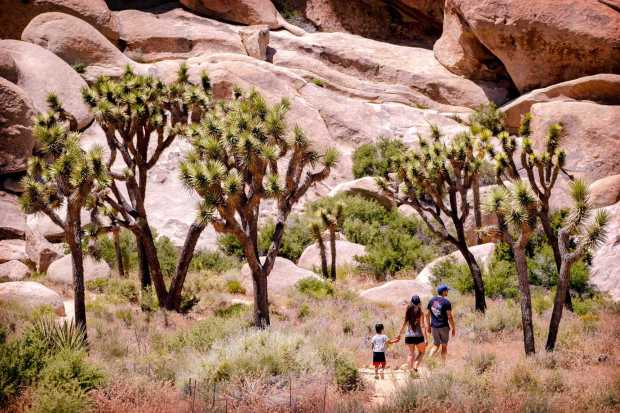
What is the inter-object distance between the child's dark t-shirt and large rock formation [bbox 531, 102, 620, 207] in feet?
52.5

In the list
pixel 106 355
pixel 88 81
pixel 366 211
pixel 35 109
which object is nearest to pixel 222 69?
pixel 88 81

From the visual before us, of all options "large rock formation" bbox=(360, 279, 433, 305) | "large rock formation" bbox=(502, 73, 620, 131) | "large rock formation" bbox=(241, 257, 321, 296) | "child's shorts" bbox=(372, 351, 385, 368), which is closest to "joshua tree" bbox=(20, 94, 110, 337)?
"child's shorts" bbox=(372, 351, 385, 368)

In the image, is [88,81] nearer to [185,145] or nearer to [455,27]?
[185,145]

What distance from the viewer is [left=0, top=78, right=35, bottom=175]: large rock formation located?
22328 millimetres

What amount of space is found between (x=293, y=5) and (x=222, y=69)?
13.7m

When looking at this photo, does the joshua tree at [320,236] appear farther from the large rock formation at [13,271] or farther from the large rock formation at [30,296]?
the large rock formation at [13,271]

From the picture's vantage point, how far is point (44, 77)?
2586 cm

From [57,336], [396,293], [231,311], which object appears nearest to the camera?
[57,336]

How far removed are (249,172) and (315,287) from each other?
193 inches

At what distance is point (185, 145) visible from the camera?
27219 mm

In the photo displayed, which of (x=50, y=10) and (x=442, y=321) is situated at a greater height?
(x=50, y=10)

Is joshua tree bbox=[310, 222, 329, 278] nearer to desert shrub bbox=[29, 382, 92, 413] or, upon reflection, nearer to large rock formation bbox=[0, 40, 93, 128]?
desert shrub bbox=[29, 382, 92, 413]

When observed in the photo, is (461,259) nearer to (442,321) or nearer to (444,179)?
(444,179)

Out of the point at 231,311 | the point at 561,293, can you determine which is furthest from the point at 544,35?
the point at 231,311
